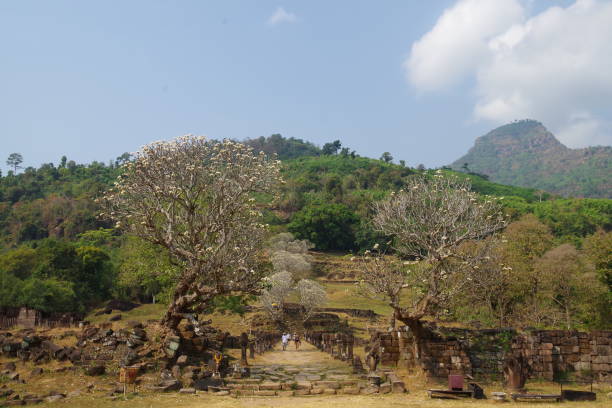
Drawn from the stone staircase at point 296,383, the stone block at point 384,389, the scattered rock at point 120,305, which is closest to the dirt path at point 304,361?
the stone staircase at point 296,383

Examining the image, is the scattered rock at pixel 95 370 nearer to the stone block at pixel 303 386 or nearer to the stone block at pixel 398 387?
the stone block at pixel 303 386

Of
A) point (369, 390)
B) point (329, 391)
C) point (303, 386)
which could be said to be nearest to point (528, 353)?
point (369, 390)

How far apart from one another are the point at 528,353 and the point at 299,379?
7.58 metres

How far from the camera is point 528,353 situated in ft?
53.7

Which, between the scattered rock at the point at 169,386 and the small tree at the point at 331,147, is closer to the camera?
the scattered rock at the point at 169,386

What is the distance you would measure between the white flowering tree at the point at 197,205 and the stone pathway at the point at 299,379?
3.43 metres

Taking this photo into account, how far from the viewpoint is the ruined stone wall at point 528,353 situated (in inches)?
636

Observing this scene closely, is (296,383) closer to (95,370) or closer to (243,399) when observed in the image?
(243,399)

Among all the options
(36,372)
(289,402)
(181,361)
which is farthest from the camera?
(181,361)

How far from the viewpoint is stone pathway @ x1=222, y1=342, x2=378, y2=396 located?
574 inches

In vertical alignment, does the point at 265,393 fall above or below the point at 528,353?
below

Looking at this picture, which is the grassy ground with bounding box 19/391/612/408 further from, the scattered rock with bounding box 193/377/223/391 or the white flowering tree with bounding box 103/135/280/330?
Answer: the white flowering tree with bounding box 103/135/280/330

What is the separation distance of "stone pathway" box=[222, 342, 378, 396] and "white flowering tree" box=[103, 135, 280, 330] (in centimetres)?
343

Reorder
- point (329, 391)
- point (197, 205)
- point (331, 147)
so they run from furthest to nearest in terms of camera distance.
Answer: point (331, 147) → point (197, 205) → point (329, 391)
